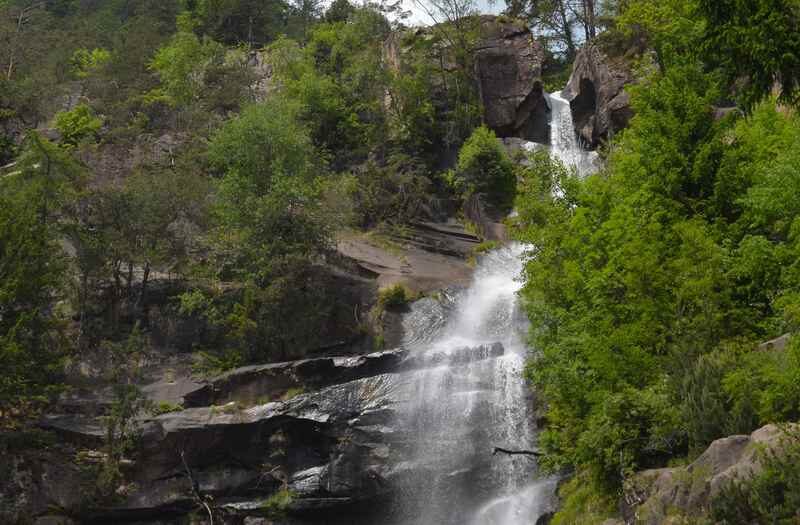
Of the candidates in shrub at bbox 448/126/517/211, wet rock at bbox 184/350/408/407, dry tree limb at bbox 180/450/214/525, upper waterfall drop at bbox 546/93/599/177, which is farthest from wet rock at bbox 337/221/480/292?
dry tree limb at bbox 180/450/214/525

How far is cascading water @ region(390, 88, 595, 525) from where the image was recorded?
22703 millimetres

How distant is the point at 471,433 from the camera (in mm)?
24250

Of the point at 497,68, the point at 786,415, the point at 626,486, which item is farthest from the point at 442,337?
the point at 497,68

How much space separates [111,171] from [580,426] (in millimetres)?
28176

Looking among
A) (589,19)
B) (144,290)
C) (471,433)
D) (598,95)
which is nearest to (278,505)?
(471,433)

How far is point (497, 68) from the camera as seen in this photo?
4491 cm

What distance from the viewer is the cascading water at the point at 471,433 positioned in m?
22.7

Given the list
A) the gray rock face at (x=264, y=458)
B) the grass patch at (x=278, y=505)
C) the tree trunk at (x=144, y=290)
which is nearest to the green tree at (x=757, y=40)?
the gray rock face at (x=264, y=458)

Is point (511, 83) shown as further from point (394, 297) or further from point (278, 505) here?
point (278, 505)

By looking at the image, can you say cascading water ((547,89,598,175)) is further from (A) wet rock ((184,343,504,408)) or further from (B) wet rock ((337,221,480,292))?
(A) wet rock ((184,343,504,408))

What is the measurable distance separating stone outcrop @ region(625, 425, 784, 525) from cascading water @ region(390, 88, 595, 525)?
7.23 meters

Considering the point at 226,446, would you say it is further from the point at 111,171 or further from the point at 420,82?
the point at 420,82

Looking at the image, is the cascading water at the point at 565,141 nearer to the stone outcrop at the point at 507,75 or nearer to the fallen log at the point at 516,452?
the stone outcrop at the point at 507,75

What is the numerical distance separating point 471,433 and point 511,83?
82.8ft
